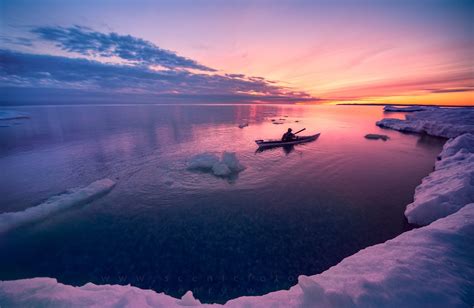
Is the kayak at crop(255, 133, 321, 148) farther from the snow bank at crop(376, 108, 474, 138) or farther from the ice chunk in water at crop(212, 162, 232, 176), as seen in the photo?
the snow bank at crop(376, 108, 474, 138)

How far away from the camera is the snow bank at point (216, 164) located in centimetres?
1745

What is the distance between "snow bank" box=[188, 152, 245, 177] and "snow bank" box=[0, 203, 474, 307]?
13.0 metres

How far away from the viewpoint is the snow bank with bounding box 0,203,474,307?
3.69m

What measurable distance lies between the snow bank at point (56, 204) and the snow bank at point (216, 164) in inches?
280

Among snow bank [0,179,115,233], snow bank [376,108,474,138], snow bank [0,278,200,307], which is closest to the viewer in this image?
snow bank [0,278,200,307]

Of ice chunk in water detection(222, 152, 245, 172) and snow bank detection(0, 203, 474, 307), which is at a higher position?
snow bank detection(0, 203, 474, 307)

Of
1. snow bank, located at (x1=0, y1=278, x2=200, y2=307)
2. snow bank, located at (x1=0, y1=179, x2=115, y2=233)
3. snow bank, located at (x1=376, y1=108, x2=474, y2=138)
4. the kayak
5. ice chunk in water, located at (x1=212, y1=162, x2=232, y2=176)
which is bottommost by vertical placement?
snow bank, located at (x1=0, y1=179, x2=115, y2=233)

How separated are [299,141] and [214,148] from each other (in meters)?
13.9

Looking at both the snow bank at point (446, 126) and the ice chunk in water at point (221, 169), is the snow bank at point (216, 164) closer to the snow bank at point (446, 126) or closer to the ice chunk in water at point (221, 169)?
the ice chunk in water at point (221, 169)

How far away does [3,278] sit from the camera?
7086 mm

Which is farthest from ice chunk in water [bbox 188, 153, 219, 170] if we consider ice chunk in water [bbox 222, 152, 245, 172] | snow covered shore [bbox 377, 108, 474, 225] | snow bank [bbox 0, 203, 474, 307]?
snow covered shore [bbox 377, 108, 474, 225]

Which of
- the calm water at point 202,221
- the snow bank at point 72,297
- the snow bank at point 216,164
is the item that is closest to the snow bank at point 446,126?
the calm water at point 202,221

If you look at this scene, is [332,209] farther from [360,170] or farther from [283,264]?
[360,170]

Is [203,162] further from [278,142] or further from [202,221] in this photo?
[278,142]
